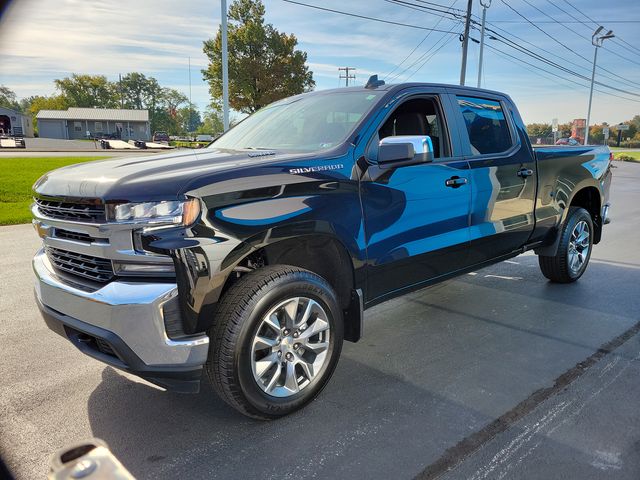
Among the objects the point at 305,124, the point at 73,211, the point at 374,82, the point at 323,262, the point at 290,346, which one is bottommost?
the point at 290,346

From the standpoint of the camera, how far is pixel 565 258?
543 cm

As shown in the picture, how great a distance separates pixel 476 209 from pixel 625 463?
2.16m

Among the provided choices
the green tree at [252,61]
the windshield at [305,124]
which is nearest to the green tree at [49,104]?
the green tree at [252,61]

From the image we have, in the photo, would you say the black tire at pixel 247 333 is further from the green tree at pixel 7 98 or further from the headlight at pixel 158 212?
the green tree at pixel 7 98

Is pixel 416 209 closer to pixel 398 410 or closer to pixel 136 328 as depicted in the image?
pixel 398 410

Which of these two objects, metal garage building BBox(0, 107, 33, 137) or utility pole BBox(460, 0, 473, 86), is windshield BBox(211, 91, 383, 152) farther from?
metal garage building BBox(0, 107, 33, 137)

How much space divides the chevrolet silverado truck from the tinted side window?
3 centimetres

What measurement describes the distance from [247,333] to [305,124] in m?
1.84

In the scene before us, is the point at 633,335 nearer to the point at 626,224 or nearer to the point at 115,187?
the point at 115,187

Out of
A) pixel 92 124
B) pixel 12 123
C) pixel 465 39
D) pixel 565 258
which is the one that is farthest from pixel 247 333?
pixel 92 124

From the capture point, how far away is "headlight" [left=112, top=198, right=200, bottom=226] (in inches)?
95.5

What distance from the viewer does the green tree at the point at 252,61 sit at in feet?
144

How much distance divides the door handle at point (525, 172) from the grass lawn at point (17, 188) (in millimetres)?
8403

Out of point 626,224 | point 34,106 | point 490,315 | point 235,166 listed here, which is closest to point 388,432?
point 235,166
